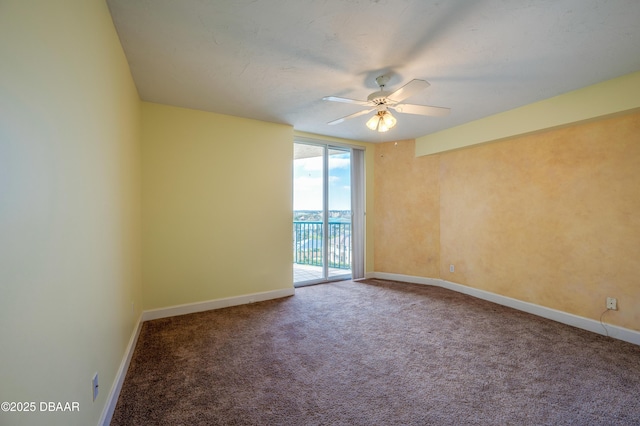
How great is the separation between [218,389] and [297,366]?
0.60 metres

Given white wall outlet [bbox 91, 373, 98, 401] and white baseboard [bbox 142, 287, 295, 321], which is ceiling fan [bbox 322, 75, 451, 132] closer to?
white wall outlet [bbox 91, 373, 98, 401]

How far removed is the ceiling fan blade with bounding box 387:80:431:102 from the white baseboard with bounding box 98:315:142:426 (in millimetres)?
2858

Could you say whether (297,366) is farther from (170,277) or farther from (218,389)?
(170,277)

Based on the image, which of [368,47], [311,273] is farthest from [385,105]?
[311,273]

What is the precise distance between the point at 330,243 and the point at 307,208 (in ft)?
2.58

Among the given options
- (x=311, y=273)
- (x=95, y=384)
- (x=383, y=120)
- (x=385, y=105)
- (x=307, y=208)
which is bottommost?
(x=311, y=273)

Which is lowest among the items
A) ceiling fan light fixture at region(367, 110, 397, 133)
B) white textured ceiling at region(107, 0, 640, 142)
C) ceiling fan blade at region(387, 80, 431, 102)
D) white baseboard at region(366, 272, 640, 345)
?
white baseboard at region(366, 272, 640, 345)

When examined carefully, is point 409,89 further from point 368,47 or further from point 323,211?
point 323,211

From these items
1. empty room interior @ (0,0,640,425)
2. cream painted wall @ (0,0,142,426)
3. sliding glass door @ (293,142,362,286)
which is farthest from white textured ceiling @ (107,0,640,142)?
sliding glass door @ (293,142,362,286)

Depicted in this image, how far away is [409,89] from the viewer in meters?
2.06

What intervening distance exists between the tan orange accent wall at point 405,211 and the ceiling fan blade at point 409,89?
2541 millimetres

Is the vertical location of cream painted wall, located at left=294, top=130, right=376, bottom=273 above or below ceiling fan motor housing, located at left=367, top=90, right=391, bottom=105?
below

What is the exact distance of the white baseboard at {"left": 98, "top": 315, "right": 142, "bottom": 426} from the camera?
59.8 inches

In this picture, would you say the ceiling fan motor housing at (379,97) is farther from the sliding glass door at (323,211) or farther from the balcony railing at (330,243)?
the balcony railing at (330,243)
